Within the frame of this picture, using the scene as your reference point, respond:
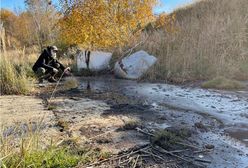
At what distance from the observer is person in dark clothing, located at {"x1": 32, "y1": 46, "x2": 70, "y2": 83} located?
884 centimetres

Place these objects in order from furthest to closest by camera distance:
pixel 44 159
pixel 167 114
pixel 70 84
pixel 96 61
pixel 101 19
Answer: pixel 96 61 < pixel 101 19 < pixel 70 84 < pixel 167 114 < pixel 44 159

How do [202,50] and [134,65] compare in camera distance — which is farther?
[134,65]

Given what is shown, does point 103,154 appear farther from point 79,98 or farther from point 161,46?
point 161,46

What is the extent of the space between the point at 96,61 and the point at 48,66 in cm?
247

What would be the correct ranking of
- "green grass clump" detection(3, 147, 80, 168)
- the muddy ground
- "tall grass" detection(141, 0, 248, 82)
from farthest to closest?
"tall grass" detection(141, 0, 248, 82) < the muddy ground < "green grass clump" detection(3, 147, 80, 168)

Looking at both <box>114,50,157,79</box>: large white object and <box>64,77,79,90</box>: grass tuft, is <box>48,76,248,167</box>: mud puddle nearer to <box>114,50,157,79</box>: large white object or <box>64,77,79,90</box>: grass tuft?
<box>64,77,79,90</box>: grass tuft

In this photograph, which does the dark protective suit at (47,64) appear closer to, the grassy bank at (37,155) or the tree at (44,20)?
the tree at (44,20)

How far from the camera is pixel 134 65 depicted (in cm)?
977

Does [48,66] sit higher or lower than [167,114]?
higher

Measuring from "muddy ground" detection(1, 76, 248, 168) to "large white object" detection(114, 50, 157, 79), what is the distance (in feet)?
6.11

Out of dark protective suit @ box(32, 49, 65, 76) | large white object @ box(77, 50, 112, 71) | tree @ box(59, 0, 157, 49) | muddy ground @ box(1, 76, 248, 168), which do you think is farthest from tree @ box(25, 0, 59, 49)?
muddy ground @ box(1, 76, 248, 168)

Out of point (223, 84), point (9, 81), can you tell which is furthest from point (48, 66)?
point (223, 84)

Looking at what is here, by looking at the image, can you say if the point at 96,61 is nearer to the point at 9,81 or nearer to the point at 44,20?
the point at 9,81

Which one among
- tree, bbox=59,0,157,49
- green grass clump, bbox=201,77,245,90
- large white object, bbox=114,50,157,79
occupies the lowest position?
green grass clump, bbox=201,77,245,90
